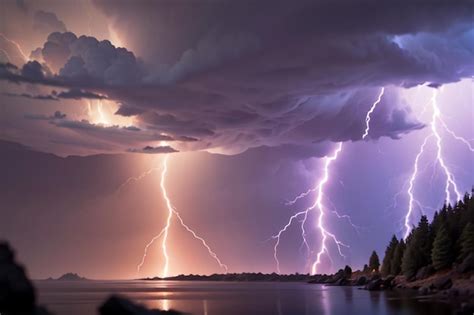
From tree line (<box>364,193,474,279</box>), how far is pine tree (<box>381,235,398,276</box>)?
0.29 metres

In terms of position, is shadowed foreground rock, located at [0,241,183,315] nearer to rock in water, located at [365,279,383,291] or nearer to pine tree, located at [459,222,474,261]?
pine tree, located at [459,222,474,261]

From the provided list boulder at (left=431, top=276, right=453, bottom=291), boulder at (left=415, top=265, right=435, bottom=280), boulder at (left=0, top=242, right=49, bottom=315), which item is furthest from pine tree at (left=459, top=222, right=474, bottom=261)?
boulder at (left=0, top=242, right=49, bottom=315)

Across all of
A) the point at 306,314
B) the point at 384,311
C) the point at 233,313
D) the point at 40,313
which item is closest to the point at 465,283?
the point at 384,311

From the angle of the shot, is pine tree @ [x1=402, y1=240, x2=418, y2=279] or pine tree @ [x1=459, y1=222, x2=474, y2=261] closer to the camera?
pine tree @ [x1=459, y1=222, x2=474, y2=261]

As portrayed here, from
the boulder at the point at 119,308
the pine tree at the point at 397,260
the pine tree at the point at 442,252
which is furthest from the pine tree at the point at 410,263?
the boulder at the point at 119,308

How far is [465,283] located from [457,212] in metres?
32.0

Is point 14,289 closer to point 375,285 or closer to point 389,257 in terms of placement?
point 375,285

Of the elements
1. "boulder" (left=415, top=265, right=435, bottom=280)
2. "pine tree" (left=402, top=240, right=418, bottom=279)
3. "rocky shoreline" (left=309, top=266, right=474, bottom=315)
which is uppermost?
"pine tree" (left=402, top=240, right=418, bottom=279)

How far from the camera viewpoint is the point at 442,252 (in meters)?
85.9

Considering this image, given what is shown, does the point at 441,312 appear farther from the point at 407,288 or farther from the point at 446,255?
the point at 407,288

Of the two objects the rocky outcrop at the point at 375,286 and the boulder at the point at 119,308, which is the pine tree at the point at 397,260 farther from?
the boulder at the point at 119,308

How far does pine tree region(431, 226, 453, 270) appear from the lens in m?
85.7

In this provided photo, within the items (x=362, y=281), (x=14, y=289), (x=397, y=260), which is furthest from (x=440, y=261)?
(x=14, y=289)

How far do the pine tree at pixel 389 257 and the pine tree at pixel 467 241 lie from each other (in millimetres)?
36144
